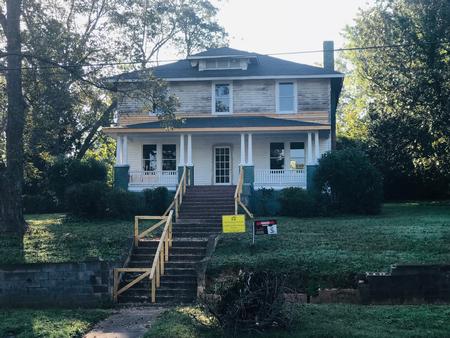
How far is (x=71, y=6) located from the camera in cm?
2309

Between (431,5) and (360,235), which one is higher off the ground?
(431,5)

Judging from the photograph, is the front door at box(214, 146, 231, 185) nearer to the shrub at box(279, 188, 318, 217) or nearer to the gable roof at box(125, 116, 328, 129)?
the gable roof at box(125, 116, 328, 129)

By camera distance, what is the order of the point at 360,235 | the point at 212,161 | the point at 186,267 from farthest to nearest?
the point at 212,161
the point at 360,235
the point at 186,267

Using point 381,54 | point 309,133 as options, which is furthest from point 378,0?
point 309,133

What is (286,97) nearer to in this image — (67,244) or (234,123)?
(234,123)

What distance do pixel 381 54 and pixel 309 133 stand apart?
7023 mm

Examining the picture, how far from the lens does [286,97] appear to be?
31109 mm

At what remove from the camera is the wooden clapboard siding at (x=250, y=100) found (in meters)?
30.8

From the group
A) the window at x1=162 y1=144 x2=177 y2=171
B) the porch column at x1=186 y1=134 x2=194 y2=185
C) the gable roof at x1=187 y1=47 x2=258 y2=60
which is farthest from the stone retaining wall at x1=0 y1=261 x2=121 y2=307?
the gable roof at x1=187 y1=47 x2=258 y2=60

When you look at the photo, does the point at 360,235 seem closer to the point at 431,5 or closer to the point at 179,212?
the point at 179,212

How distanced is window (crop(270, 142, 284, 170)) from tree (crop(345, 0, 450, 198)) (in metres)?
6.50

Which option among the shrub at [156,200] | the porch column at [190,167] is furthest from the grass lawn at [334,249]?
the porch column at [190,167]

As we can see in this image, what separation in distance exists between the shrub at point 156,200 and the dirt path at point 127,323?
11.9 metres

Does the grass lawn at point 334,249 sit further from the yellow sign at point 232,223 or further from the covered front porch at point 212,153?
the covered front porch at point 212,153
